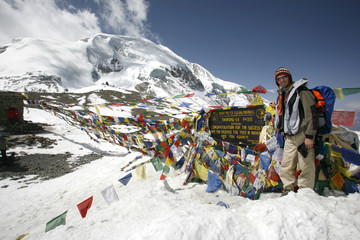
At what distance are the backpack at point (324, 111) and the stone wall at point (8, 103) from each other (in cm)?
1574

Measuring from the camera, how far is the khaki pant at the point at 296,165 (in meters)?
2.51

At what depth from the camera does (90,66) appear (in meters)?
125

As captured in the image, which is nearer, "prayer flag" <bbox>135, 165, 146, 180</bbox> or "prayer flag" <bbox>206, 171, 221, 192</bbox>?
"prayer flag" <bbox>135, 165, 146, 180</bbox>

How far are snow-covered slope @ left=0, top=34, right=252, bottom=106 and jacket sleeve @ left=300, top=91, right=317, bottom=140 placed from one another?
240 ft

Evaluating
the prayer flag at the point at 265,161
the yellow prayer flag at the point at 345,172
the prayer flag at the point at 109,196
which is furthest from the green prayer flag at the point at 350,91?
the prayer flag at the point at 109,196

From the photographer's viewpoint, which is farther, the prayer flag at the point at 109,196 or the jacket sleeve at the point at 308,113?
the prayer flag at the point at 109,196

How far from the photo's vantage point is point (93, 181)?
5324 millimetres

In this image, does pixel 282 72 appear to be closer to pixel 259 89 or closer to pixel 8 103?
pixel 259 89

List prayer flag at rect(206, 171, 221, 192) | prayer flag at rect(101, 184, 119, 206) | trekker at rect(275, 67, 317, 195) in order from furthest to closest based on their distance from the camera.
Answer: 1. prayer flag at rect(206, 171, 221, 192)
2. prayer flag at rect(101, 184, 119, 206)
3. trekker at rect(275, 67, 317, 195)

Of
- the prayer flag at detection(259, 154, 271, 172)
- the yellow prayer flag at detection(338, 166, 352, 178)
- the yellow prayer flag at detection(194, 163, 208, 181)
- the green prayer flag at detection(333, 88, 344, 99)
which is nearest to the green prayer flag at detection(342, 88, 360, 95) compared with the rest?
the green prayer flag at detection(333, 88, 344, 99)

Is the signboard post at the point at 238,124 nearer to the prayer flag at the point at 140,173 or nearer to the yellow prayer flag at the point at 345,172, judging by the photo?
the yellow prayer flag at the point at 345,172

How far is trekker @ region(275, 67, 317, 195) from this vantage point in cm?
242

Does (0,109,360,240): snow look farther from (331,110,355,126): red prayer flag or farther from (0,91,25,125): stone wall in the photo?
(0,91,25,125): stone wall

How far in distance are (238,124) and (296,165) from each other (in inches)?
53.1
